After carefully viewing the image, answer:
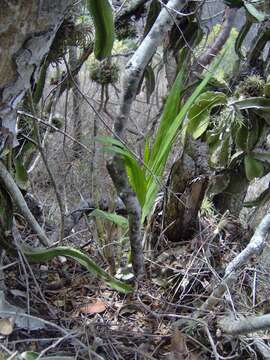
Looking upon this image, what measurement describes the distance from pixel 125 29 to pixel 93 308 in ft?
3.36

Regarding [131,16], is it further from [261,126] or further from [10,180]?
[10,180]

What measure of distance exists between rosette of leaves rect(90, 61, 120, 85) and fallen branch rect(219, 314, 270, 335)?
1135 mm

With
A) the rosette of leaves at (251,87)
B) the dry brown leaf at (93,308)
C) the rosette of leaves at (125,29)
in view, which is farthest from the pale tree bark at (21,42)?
the rosette of leaves at (125,29)

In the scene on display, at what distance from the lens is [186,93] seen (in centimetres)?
158

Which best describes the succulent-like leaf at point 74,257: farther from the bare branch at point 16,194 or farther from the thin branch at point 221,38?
the thin branch at point 221,38

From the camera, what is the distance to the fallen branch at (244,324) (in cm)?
94

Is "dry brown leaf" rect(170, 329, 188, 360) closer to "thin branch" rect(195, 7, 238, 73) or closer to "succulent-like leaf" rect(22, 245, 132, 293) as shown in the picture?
"succulent-like leaf" rect(22, 245, 132, 293)

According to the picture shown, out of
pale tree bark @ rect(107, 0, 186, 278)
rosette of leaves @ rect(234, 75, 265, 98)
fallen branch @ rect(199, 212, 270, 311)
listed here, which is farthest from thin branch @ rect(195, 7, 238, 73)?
fallen branch @ rect(199, 212, 270, 311)

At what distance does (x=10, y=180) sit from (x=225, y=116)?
66 centimetres

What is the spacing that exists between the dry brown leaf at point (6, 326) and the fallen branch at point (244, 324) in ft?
1.48

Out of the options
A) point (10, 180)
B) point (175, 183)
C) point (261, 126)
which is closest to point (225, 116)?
point (261, 126)

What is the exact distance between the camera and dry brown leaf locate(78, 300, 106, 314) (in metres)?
1.13

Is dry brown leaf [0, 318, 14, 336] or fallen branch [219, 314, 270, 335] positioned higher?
dry brown leaf [0, 318, 14, 336]

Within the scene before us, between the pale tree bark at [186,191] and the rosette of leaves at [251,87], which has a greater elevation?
the rosette of leaves at [251,87]
